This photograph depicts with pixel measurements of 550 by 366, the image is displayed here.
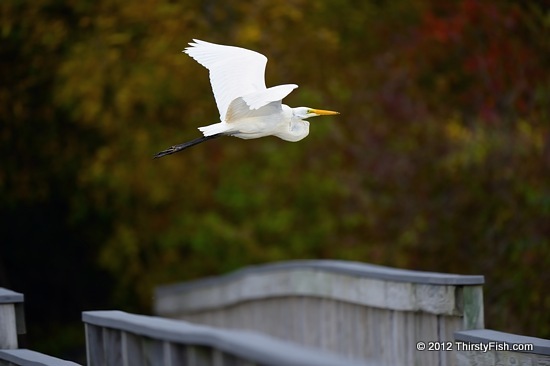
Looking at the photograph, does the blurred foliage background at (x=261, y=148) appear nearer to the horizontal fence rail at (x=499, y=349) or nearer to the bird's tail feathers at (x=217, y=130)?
the bird's tail feathers at (x=217, y=130)

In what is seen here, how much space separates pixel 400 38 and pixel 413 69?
1.47 ft

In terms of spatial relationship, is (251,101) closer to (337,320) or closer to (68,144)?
(337,320)

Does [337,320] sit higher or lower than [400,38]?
lower

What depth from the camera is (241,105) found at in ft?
15.0

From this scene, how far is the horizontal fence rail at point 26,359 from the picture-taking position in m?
3.27

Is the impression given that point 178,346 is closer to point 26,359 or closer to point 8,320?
point 26,359

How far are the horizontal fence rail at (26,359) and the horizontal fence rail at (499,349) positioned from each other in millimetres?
1543

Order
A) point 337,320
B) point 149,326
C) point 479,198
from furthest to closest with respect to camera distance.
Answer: point 479,198 < point 337,320 < point 149,326

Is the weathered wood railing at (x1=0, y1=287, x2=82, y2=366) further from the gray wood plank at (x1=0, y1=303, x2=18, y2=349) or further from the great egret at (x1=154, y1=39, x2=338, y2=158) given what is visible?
the great egret at (x1=154, y1=39, x2=338, y2=158)

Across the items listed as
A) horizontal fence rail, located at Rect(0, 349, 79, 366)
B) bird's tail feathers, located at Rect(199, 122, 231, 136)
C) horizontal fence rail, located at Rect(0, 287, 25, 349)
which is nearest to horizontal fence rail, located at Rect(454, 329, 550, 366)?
horizontal fence rail, located at Rect(0, 349, 79, 366)

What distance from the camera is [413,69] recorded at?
10.2 meters

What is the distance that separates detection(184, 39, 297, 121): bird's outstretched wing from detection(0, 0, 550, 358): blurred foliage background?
332 centimetres

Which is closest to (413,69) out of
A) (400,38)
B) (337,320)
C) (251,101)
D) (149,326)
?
(400,38)

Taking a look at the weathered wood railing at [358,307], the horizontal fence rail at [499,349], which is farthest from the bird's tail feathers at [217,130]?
the horizontal fence rail at [499,349]
